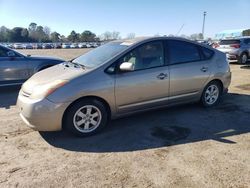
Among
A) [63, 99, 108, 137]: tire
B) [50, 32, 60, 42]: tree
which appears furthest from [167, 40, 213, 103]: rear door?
[50, 32, 60, 42]: tree

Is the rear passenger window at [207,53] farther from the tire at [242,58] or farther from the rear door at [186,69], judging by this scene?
the tire at [242,58]

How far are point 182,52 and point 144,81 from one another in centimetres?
119

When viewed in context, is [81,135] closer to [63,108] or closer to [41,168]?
[63,108]

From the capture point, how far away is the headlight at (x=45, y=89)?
14.7 ft

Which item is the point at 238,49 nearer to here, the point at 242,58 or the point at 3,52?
the point at 242,58

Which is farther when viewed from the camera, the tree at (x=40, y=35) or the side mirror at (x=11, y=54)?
the tree at (x=40, y=35)

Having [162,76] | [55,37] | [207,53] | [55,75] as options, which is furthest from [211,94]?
[55,37]

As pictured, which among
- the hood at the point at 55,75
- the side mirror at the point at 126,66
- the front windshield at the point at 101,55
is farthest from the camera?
the front windshield at the point at 101,55

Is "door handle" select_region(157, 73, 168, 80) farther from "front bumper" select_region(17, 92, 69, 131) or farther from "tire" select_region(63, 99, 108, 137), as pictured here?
"front bumper" select_region(17, 92, 69, 131)

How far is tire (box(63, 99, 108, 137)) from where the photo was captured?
465 cm

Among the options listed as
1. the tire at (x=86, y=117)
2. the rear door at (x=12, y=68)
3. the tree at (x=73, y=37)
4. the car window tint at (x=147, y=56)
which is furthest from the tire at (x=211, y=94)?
the tree at (x=73, y=37)

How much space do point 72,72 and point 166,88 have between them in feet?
5.90

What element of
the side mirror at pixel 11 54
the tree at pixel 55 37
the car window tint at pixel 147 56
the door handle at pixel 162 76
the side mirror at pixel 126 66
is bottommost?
the tree at pixel 55 37

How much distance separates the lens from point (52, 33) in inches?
5012
